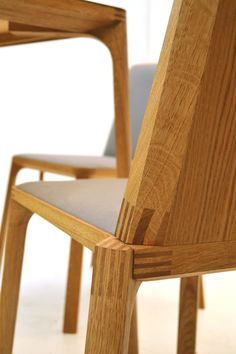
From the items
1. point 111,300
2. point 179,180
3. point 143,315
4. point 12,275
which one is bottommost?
point 143,315

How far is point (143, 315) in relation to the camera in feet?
4.85

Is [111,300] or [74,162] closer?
[111,300]

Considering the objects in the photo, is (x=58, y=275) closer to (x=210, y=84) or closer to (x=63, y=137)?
(x=63, y=137)

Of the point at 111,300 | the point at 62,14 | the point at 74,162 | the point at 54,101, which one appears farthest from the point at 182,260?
the point at 54,101

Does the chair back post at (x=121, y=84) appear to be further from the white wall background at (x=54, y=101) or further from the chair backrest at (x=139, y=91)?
the white wall background at (x=54, y=101)

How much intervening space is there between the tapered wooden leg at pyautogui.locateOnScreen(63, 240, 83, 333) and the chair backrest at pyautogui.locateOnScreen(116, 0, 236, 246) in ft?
2.66

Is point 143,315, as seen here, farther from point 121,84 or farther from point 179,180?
point 179,180

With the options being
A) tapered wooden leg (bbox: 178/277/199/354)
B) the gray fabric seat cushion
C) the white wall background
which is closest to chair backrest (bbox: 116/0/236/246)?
tapered wooden leg (bbox: 178/277/199/354)

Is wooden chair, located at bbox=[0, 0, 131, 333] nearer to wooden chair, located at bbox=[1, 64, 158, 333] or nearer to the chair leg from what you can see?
wooden chair, located at bbox=[1, 64, 158, 333]

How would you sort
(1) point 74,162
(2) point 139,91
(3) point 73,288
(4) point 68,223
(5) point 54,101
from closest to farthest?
(4) point 68,223 < (3) point 73,288 < (1) point 74,162 < (2) point 139,91 < (5) point 54,101

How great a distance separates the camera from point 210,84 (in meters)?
0.45

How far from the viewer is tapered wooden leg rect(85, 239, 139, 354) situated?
0.46 m

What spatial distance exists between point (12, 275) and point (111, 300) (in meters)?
0.46

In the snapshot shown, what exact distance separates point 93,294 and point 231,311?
1.15 meters
